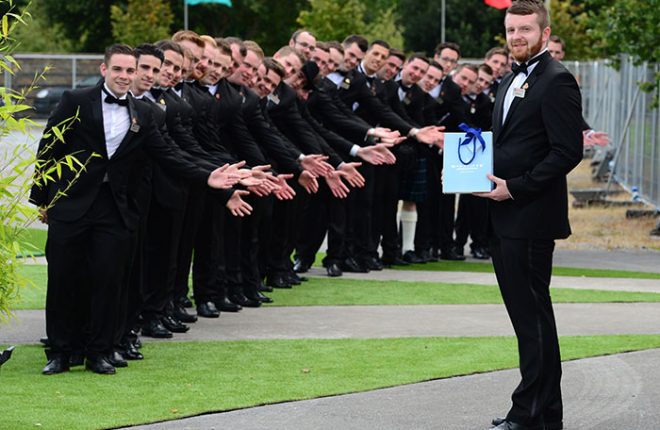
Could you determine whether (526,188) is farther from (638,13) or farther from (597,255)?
(638,13)

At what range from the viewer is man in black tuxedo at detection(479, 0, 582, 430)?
7207 millimetres

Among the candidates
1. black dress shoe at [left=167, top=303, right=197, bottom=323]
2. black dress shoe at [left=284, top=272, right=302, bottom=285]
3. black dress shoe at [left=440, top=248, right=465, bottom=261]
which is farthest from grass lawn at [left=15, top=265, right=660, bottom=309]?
black dress shoe at [left=440, top=248, right=465, bottom=261]

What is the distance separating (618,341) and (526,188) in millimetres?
3675

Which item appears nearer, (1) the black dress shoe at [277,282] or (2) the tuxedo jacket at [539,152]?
(2) the tuxedo jacket at [539,152]

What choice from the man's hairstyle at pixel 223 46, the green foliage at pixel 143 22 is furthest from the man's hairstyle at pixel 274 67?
the green foliage at pixel 143 22

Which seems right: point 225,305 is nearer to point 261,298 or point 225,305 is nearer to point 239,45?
point 261,298

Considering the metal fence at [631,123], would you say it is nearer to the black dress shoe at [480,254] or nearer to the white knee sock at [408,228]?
the black dress shoe at [480,254]

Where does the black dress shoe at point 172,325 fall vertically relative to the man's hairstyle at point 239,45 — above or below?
below

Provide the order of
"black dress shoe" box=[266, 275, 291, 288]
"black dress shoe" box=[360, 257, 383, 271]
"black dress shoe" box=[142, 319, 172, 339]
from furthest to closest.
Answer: "black dress shoe" box=[360, 257, 383, 271] < "black dress shoe" box=[266, 275, 291, 288] < "black dress shoe" box=[142, 319, 172, 339]

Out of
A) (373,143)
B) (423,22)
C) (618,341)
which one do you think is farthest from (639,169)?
(423,22)

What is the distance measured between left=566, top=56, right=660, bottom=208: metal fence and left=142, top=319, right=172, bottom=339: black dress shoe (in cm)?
1096

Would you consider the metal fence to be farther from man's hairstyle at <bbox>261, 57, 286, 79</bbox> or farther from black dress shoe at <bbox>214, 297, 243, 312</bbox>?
black dress shoe at <bbox>214, 297, 243, 312</bbox>

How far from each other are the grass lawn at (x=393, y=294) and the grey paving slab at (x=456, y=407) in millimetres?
3873

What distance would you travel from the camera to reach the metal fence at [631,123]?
22.6 meters
